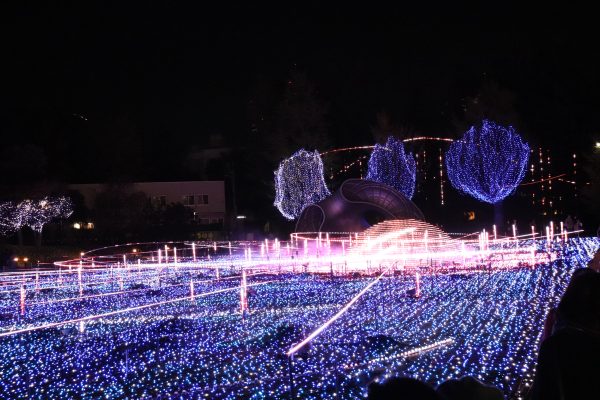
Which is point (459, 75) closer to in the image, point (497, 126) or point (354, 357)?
point (497, 126)

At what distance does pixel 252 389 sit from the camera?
5836 millimetres

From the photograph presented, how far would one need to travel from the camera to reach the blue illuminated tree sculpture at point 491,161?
34438 millimetres

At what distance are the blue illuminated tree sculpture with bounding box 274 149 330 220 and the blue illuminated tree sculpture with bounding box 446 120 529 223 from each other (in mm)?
7129

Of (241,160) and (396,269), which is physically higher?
(241,160)

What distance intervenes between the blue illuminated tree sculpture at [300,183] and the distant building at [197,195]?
1048cm

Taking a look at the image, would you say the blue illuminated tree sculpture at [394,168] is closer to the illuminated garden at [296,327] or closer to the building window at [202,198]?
the illuminated garden at [296,327]

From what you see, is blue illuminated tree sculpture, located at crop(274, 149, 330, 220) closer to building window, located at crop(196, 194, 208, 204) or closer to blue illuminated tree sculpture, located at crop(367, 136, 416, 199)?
blue illuminated tree sculpture, located at crop(367, 136, 416, 199)

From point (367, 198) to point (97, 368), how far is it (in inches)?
822

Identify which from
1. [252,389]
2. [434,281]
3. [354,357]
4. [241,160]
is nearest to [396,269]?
[434,281]

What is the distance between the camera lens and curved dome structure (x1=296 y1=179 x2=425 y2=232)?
27125mm

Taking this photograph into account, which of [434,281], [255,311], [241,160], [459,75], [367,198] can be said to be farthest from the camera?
[241,160]

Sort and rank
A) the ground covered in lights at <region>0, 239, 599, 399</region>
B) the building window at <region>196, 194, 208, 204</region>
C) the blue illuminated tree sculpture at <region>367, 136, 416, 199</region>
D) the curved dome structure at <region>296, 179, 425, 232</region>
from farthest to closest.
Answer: the building window at <region>196, 194, 208, 204</region>, the blue illuminated tree sculpture at <region>367, 136, 416, 199</region>, the curved dome structure at <region>296, 179, 425, 232</region>, the ground covered in lights at <region>0, 239, 599, 399</region>

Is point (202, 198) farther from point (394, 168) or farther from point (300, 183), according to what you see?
point (394, 168)

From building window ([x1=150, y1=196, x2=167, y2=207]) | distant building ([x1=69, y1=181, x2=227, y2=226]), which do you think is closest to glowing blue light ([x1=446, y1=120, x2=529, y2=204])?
distant building ([x1=69, y1=181, x2=227, y2=226])
